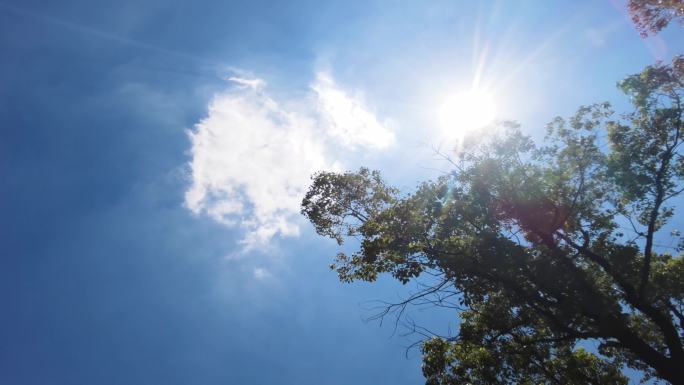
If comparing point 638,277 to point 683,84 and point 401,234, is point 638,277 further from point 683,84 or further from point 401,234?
point 401,234

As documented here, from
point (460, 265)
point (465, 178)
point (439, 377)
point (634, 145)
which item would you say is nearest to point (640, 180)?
point (634, 145)

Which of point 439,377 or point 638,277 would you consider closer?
point 439,377

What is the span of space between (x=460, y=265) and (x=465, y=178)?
419 cm

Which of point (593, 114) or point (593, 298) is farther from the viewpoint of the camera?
point (593, 114)

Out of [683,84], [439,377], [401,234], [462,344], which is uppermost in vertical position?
[683,84]

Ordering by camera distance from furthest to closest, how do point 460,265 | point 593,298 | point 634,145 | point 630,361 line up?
point 630,361 < point 634,145 < point 460,265 < point 593,298

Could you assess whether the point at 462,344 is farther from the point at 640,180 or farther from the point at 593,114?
the point at 593,114

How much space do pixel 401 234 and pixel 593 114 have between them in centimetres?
957

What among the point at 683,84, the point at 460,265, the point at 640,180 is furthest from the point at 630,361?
the point at 683,84

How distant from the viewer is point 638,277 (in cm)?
1384

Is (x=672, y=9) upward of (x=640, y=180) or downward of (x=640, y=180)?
upward

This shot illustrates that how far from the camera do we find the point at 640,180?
13.1 meters

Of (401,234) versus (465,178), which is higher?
(465,178)

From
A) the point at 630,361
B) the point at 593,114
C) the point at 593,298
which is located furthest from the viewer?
the point at 630,361
